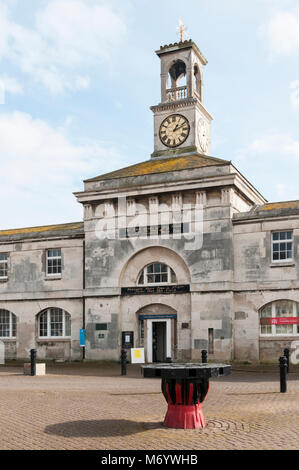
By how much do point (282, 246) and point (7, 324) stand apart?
16.4m

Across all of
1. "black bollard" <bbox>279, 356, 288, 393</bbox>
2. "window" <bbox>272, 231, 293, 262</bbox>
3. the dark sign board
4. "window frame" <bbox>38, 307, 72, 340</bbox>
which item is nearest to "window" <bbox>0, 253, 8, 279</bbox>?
"window frame" <bbox>38, 307, 72, 340</bbox>

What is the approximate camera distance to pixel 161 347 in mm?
29875

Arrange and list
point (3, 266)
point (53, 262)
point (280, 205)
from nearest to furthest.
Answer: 1. point (280, 205)
2. point (53, 262)
3. point (3, 266)

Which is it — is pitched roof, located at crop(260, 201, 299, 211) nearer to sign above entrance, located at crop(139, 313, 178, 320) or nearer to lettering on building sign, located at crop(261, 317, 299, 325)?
lettering on building sign, located at crop(261, 317, 299, 325)

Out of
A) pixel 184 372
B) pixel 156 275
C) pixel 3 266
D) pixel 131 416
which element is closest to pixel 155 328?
pixel 156 275

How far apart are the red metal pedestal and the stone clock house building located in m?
15.6

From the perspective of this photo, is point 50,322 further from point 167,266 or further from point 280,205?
point 280,205

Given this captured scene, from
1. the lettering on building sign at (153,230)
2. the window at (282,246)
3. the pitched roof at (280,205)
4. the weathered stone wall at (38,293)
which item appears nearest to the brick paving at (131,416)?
the window at (282,246)

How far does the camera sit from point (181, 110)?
33625mm

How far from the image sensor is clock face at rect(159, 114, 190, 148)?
33.5m

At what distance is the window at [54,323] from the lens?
30703 mm

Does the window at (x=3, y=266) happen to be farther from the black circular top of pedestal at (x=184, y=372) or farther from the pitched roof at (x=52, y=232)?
the black circular top of pedestal at (x=184, y=372)
